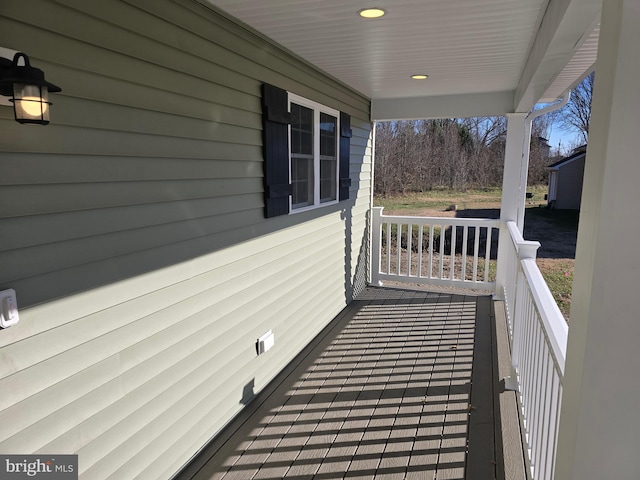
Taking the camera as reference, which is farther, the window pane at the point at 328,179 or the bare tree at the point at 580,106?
the window pane at the point at 328,179

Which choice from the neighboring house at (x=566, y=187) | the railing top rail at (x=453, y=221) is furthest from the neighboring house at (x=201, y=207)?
the neighboring house at (x=566, y=187)

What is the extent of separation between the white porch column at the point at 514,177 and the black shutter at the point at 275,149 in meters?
3.03

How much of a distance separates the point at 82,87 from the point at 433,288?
204 inches

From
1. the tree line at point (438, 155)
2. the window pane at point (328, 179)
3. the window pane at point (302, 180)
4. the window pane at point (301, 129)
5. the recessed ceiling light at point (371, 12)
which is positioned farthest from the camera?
the tree line at point (438, 155)

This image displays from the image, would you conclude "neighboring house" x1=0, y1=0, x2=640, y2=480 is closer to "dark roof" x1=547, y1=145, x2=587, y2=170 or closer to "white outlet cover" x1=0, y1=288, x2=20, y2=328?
"white outlet cover" x1=0, y1=288, x2=20, y2=328

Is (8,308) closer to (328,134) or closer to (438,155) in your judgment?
(328,134)

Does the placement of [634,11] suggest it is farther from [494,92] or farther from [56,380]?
[494,92]

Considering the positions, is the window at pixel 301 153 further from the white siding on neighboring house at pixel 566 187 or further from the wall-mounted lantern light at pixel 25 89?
the white siding on neighboring house at pixel 566 187

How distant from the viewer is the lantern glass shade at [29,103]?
1.34 m

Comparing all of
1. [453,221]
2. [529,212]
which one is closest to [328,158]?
[453,221]

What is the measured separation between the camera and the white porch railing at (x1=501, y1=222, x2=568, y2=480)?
170cm

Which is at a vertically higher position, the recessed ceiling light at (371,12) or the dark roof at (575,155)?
the recessed ceiling light at (371,12)
